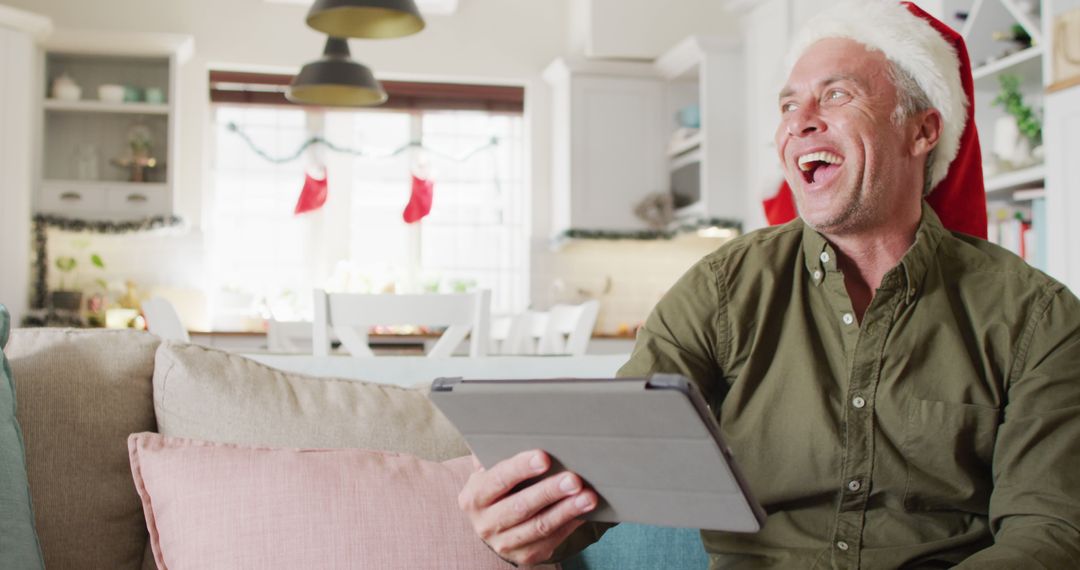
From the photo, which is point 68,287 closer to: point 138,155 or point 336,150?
point 138,155

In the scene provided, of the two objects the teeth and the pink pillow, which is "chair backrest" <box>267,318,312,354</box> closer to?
the pink pillow

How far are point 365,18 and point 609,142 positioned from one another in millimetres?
2922

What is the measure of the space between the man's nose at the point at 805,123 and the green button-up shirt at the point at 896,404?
17cm

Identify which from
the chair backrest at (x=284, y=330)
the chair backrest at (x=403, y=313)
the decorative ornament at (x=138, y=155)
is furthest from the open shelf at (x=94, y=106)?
the chair backrest at (x=403, y=313)

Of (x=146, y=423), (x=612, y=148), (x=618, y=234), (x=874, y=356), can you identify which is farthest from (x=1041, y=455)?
(x=612, y=148)

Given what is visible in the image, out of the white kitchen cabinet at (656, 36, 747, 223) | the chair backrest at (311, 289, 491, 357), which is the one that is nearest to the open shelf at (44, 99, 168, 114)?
the white kitchen cabinet at (656, 36, 747, 223)

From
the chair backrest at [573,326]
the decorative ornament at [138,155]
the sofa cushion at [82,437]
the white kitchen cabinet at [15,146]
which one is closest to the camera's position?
the sofa cushion at [82,437]

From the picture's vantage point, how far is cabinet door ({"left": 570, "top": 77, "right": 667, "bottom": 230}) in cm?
663

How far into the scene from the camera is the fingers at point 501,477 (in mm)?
1053

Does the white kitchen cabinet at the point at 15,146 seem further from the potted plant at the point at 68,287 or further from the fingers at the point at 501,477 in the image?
the fingers at the point at 501,477

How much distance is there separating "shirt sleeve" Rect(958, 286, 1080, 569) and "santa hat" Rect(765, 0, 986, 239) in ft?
0.90

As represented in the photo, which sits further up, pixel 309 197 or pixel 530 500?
pixel 309 197

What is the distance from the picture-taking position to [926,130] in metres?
1.52

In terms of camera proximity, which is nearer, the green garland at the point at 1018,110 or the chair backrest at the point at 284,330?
the green garland at the point at 1018,110
